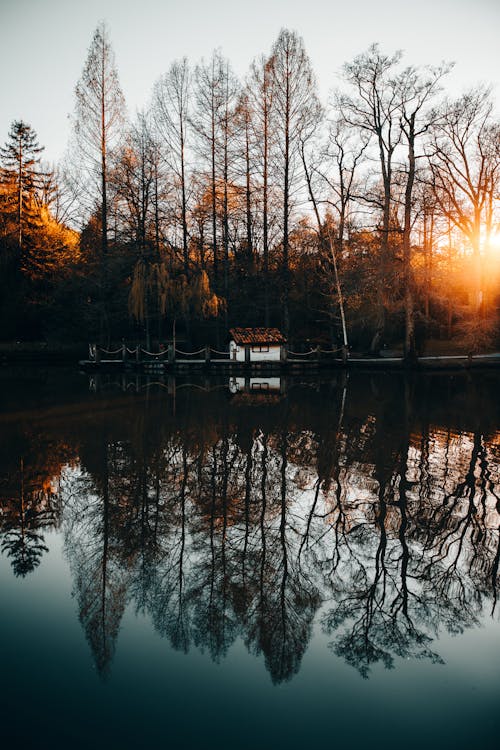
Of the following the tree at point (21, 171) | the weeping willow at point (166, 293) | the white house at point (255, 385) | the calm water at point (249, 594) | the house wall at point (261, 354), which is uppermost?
the tree at point (21, 171)

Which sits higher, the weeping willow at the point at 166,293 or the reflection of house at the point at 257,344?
the weeping willow at the point at 166,293

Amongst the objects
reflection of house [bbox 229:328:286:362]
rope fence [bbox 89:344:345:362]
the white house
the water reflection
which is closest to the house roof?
reflection of house [bbox 229:328:286:362]

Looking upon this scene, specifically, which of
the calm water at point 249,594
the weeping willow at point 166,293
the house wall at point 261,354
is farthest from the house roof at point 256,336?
the calm water at point 249,594

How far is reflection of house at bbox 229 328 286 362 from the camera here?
24938 millimetres

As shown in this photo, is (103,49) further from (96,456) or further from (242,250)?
(96,456)

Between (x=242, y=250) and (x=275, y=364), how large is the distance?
44.0ft

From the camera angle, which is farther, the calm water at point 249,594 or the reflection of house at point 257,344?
the reflection of house at point 257,344

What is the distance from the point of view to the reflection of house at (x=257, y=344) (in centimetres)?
2494

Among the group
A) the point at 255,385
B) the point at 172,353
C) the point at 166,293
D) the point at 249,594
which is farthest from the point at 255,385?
the point at 249,594

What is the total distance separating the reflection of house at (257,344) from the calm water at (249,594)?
1592 cm

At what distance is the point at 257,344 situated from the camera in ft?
82.3

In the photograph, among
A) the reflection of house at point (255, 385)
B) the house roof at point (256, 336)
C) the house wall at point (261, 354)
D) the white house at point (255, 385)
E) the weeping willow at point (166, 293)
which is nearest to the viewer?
the white house at point (255, 385)

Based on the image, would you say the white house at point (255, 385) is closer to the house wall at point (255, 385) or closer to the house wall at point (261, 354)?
the house wall at point (255, 385)

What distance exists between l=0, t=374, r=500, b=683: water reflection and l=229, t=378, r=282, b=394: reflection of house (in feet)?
21.0
